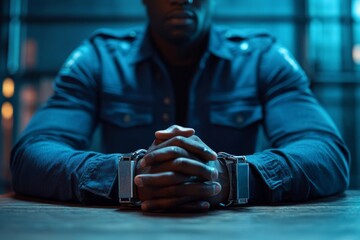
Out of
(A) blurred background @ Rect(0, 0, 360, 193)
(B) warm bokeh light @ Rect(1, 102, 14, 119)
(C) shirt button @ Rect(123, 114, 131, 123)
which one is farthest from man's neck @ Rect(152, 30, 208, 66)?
(B) warm bokeh light @ Rect(1, 102, 14, 119)

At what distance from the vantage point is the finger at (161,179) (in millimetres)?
904

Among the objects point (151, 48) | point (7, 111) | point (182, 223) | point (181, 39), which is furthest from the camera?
point (7, 111)

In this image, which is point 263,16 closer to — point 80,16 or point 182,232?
point 80,16

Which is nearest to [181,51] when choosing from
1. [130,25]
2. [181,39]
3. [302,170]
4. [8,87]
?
[181,39]

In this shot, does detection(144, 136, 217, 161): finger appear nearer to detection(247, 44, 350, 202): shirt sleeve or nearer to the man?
the man

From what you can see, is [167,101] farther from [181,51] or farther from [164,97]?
[181,51]

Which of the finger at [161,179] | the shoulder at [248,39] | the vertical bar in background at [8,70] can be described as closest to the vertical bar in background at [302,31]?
the vertical bar in background at [8,70]

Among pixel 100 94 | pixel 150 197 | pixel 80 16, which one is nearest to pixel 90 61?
pixel 100 94

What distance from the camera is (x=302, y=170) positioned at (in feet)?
3.59

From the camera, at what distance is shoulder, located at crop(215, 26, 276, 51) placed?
166 centimetres

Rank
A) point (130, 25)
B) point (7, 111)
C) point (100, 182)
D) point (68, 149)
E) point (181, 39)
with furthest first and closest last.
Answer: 1. point (130, 25)
2. point (7, 111)
3. point (181, 39)
4. point (68, 149)
5. point (100, 182)

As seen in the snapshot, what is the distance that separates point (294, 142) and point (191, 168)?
436 mm

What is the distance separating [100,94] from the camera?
1.57 metres

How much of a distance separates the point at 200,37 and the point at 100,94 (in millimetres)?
365
